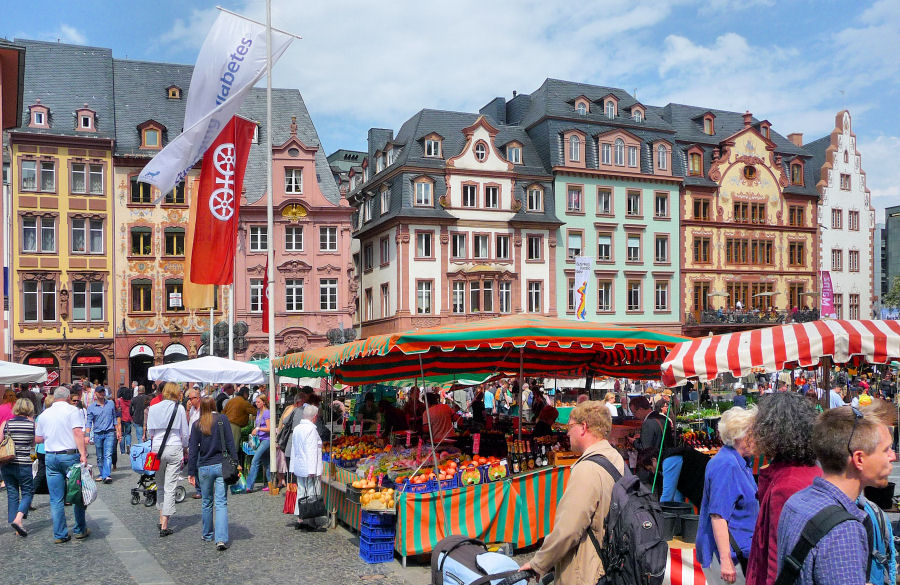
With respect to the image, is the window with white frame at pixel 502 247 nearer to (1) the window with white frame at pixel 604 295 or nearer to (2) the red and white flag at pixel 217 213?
(1) the window with white frame at pixel 604 295

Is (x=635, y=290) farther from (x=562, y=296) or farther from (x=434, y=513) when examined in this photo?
(x=434, y=513)

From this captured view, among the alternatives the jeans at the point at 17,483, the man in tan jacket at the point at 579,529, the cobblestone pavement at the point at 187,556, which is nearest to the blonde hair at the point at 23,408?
the jeans at the point at 17,483

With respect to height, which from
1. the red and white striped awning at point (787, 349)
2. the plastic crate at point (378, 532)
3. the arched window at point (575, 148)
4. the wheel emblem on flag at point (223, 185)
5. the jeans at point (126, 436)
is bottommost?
the jeans at point (126, 436)

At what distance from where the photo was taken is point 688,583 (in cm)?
659

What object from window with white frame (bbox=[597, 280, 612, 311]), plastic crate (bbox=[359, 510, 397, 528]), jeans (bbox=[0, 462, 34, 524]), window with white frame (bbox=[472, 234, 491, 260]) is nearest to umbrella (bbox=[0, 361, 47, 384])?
jeans (bbox=[0, 462, 34, 524])

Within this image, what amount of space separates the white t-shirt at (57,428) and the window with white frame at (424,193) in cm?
3514

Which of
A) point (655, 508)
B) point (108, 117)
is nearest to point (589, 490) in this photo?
point (655, 508)

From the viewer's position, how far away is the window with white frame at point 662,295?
167ft

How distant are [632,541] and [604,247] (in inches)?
1805

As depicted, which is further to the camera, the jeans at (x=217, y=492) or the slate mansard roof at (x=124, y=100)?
the slate mansard roof at (x=124, y=100)

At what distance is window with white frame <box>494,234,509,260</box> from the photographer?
46719 mm

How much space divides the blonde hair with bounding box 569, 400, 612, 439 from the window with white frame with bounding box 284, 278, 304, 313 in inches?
1578

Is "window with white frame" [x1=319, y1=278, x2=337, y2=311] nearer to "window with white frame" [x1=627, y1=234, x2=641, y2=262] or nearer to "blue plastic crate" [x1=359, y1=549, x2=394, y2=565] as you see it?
"window with white frame" [x1=627, y1=234, x2=641, y2=262]

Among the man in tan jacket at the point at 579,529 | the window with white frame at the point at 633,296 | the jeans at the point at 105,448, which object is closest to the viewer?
the man in tan jacket at the point at 579,529
